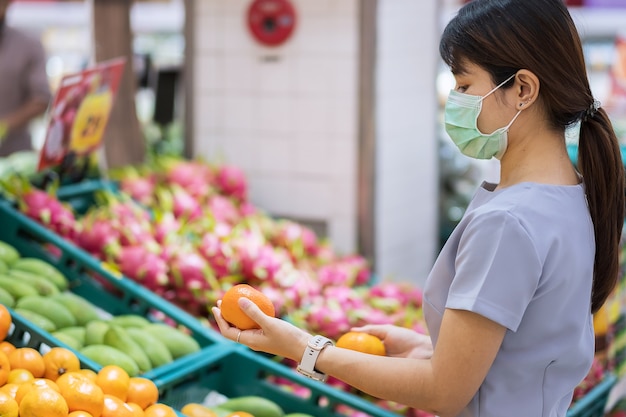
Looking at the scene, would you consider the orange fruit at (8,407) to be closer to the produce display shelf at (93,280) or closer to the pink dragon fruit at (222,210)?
the produce display shelf at (93,280)

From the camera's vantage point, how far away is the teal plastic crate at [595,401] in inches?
91.8

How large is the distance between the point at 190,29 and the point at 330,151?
3.26ft

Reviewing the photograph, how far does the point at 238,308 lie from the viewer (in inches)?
63.4

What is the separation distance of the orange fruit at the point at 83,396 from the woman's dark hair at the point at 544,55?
974mm

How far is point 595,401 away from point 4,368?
1652 mm

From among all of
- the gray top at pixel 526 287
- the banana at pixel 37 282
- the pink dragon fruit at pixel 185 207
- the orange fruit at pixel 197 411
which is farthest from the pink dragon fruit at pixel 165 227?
the gray top at pixel 526 287

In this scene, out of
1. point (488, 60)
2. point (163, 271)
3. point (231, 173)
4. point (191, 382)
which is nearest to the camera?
point (488, 60)

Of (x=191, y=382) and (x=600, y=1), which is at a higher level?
(x=600, y=1)

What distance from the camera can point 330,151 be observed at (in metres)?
4.21

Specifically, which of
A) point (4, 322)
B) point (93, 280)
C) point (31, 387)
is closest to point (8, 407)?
point (31, 387)

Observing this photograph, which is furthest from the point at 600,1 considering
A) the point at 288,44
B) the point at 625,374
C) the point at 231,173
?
the point at 625,374

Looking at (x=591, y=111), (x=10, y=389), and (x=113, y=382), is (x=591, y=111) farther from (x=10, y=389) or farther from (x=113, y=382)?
(x=10, y=389)

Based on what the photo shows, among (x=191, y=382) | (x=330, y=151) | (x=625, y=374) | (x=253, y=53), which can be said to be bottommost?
(x=625, y=374)

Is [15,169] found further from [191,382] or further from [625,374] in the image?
[625,374]
